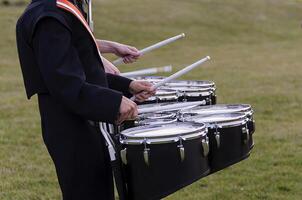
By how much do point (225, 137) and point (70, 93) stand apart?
3.48ft

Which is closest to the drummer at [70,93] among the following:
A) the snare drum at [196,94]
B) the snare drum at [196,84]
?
the snare drum at [196,94]

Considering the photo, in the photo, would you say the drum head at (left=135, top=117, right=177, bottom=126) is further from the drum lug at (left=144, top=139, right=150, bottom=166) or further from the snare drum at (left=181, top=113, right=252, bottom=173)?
the drum lug at (left=144, top=139, right=150, bottom=166)

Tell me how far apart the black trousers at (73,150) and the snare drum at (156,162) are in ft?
0.45

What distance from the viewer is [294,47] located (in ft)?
79.6

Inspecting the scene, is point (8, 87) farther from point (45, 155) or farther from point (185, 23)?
point (185, 23)

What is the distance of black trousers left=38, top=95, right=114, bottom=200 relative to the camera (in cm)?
284

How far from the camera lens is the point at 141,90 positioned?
3.29 meters

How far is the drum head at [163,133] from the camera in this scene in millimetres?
2906

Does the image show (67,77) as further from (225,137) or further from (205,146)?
(225,137)

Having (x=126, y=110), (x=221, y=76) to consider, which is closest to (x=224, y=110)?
Result: (x=126, y=110)

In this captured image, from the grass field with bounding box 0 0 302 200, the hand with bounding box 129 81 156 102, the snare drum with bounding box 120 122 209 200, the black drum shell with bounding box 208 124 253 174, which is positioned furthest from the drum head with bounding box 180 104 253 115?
the grass field with bounding box 0 0 302 200

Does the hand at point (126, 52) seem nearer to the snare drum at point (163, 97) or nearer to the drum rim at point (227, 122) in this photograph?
the snare drum at point (163, 97)

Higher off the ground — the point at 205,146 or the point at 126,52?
the point at 126,52

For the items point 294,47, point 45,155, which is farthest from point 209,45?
point 45,155
